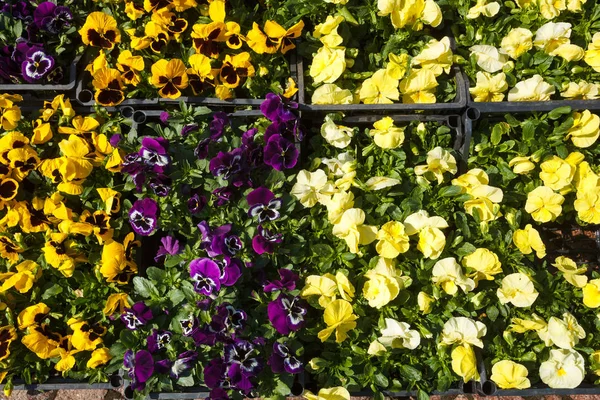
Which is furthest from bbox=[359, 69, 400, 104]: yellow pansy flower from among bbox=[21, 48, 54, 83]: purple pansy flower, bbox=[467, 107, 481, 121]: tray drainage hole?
→ bbox=[21, 48, 54, 83]: purple pansy flower

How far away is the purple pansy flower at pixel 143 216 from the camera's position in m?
2.19

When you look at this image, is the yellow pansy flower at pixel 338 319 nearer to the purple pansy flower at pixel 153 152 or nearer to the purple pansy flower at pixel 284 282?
the purple pansy flower at pixel 284 282

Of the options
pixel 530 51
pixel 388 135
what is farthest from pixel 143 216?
pixel 530 51

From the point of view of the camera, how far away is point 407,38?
2.62 meters

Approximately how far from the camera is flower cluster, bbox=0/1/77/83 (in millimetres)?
2467

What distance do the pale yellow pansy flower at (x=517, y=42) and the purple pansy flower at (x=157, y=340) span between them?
2.08m

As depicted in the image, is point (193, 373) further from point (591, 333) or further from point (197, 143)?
point (591, 333)

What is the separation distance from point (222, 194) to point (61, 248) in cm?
74

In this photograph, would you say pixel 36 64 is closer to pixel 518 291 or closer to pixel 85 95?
pixel 85 95

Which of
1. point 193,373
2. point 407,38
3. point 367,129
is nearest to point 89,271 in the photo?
point 193,373

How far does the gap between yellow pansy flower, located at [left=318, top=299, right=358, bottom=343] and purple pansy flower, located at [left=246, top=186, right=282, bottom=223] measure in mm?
443

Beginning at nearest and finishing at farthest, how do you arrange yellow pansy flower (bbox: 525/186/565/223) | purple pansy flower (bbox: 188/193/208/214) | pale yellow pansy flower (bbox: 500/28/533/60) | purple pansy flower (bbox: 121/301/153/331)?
purple pansy flower (bbox: 121/301/153/331) → purple pansy flower (bbox: 188/193/208/214) → yellow pansy flower (bbox: 525/186/565/223) → pale yellow pansy flower (bbox: 500/28/533/60)

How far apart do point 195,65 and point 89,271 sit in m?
1.07

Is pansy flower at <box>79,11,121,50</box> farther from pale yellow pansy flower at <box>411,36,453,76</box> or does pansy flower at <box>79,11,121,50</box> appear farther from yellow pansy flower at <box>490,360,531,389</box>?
yellow pansy flower at <box>490,360,531,389</box>
